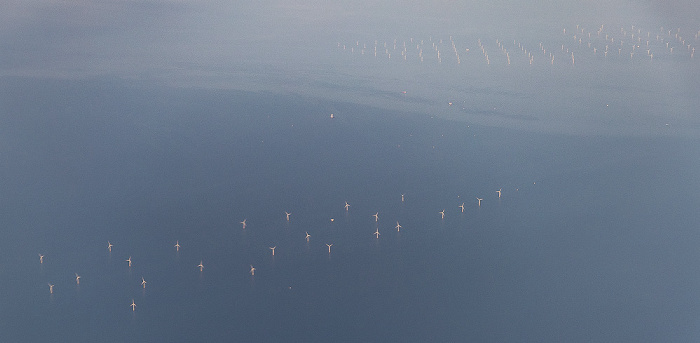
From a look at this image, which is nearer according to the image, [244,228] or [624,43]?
[244,228]

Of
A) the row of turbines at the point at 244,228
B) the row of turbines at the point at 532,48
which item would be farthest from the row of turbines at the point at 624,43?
the row of turbines at the point at 244,228

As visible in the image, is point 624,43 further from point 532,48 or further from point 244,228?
point 244,228

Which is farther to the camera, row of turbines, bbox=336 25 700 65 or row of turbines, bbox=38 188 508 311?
row of turbines, bbox=336 25 700 65

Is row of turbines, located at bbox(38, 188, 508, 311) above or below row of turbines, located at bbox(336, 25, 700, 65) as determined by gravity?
below

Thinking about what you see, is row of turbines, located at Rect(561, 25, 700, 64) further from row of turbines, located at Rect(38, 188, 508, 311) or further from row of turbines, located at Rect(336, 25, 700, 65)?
row of turbines, located at Rect(38, 188, 508, 311)

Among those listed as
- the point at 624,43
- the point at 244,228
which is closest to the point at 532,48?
the point at 624,43

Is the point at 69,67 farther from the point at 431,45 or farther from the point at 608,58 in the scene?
the point at 608,58

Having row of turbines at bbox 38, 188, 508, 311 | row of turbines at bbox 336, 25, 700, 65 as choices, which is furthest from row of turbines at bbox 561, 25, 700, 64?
row of turbines at bbox 38, 188, 508, 311

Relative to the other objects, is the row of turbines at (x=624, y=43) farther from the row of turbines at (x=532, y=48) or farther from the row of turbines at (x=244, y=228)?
the row of turbines at (x=244, y=228)
